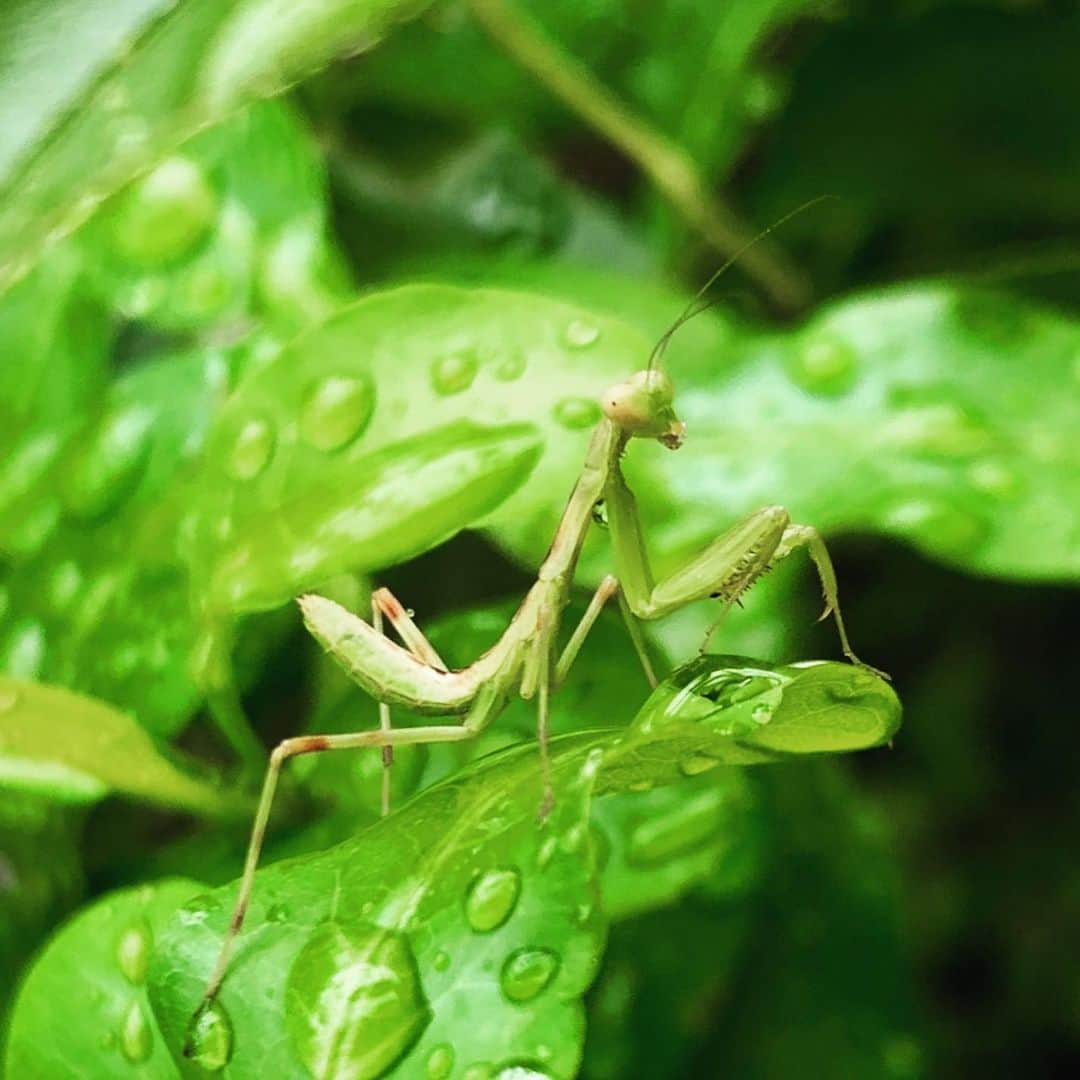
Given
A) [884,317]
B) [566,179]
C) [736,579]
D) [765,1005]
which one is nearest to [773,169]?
[566,179]

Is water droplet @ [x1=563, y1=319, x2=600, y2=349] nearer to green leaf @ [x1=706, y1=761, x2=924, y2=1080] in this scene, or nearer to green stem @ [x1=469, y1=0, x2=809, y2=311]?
green leaf @ [x1=706, y1=761, x2=924, y2=1080]

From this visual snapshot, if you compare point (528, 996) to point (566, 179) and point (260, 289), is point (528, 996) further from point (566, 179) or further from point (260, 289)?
point (566, 179)

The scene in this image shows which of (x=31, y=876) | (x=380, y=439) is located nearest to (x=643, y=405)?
(x=380, y=439)

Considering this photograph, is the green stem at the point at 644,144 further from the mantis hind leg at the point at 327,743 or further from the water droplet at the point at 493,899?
the water droplet at the point at 493,899

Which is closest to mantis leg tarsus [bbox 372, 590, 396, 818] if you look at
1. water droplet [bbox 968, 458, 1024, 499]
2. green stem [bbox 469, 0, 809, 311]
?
water droplet [bbox 968, 458, 1024, 499]

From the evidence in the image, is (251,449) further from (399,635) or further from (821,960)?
(821,960)

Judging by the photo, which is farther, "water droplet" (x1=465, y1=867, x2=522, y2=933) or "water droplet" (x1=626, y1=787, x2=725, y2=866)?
"water droplet" (x1=626, y1=787, x2=725, y2=866)
